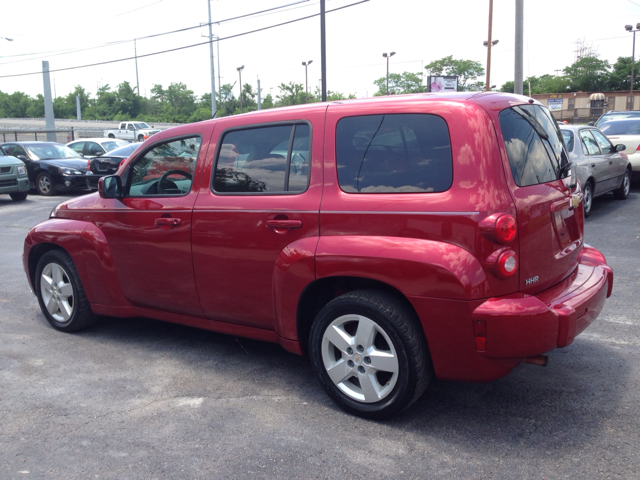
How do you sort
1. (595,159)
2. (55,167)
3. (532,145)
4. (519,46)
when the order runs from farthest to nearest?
(519,46), (55,167), (595,159), (532,145)

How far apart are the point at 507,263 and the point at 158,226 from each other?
2.50m

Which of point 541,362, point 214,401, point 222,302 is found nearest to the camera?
point 541,362

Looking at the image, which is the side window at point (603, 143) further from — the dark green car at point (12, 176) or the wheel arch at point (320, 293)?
the dark green car at point (12, 176)

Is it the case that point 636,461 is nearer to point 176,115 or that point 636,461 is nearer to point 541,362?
point 541,362

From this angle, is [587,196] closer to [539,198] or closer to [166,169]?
[539,198]

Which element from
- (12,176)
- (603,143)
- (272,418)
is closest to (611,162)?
(603,143)

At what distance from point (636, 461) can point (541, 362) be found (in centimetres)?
62

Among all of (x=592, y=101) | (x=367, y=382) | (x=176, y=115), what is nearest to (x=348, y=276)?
(x=367, y=382)

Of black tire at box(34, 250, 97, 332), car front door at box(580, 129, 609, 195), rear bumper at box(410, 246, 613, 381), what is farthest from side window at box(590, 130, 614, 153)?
black tire at box(34, 250, 97, 332)

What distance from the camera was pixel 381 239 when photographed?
320cm

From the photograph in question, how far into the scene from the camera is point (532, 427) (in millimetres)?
3236

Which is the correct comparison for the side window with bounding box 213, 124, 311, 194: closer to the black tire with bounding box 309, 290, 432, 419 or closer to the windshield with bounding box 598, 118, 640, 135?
the black tire with bounding box 309, 290, 432, 419

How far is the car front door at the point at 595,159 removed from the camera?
10.1 metres

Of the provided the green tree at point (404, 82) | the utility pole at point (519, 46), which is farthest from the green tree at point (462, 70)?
the utility pole at point (519, 46)
